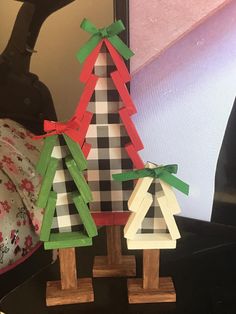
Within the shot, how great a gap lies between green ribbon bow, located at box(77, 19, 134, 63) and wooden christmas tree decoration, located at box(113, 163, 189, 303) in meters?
0.17

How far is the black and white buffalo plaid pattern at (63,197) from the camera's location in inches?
24.2

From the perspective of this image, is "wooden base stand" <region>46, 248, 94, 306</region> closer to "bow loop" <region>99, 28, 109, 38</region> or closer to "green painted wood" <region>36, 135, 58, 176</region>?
"green painted wood" <region>36, 135, 58, 176</region>

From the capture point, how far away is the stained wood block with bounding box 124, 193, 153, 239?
A: 616 mm

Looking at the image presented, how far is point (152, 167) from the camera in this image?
61 centimetres

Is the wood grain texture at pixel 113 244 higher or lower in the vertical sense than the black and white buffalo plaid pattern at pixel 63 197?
lower

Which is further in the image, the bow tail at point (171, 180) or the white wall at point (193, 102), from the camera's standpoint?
the white wall at point (193, 102)

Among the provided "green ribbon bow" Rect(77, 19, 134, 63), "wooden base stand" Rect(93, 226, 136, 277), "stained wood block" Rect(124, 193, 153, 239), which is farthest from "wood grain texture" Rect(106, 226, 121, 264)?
"green ribbon bow" Rect(77, 19, 134, 63)

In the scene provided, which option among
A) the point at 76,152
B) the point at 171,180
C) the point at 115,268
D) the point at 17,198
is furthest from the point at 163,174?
the point at 17,198

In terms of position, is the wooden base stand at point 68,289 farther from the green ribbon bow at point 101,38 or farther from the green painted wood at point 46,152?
the green ribbon bow at point 101,38

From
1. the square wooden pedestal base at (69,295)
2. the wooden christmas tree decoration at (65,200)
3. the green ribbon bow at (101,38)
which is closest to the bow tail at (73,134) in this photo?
the wooden christmas tree decoration at (65,200)

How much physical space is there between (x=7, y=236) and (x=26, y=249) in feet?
0.18

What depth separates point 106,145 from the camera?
2.23ft

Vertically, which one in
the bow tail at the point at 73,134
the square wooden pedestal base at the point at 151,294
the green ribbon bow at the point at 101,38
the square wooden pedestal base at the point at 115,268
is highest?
the green ribbon bow at the point at 101,38

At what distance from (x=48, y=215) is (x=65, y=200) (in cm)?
3
